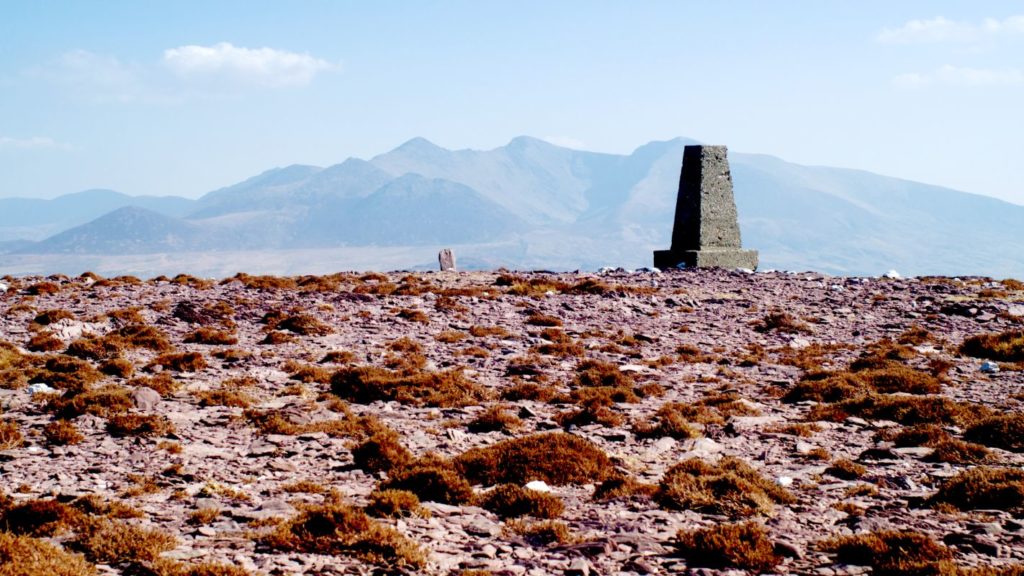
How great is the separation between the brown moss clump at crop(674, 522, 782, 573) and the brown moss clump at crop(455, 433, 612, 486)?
96.3 inches

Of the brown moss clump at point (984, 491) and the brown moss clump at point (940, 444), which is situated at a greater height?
the brown moss clump at point (984, 491)

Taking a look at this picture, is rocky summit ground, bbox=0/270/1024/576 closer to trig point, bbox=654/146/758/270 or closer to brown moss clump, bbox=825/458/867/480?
brown moss clump, bbox=825/458/867/480

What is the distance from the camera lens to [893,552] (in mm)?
7375

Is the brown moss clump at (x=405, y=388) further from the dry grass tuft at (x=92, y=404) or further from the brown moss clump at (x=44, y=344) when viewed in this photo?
the brown moss clump at (x=44, y=344)

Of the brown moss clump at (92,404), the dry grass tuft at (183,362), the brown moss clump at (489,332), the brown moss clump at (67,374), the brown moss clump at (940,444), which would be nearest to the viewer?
the brown moss clump at (940,444)

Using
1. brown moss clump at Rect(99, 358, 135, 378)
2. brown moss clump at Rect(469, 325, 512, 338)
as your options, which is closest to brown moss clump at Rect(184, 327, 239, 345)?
brown moss clump at Rect(99, 358, 135, 378)

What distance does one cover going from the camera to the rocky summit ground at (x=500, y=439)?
760cm

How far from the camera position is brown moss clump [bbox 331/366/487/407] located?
14430mm

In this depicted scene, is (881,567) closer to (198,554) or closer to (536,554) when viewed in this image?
(536,554)

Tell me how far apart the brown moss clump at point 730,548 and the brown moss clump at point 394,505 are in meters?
2.78

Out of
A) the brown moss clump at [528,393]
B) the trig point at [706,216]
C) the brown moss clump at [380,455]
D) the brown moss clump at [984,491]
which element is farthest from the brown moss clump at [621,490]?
the trig point at [706,216]

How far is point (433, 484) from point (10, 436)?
591 centimetres

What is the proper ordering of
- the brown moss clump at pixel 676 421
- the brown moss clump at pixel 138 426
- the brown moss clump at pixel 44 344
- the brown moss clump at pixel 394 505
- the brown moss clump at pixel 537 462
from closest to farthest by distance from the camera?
the brown moss clump at pixel 394 505
the brown moss clump at pixel 537 462
the brown moss clump at pixel 138 426
the brown moss clump at pixel 676 421
the brown moss clump at pixel 44 344

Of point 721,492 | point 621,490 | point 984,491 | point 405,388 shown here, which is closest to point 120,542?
point 621,490
